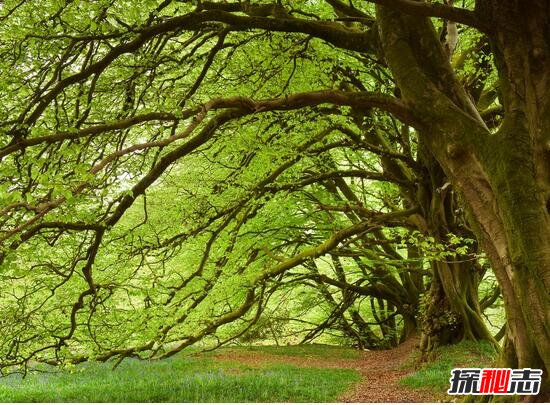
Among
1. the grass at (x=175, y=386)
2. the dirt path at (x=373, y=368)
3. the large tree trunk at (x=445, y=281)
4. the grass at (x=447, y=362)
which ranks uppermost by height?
the large tree trunk at (x=445, y=281)

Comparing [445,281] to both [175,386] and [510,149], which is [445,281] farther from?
[510,149]

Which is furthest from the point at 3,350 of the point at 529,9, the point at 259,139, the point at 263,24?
the point at 529,9

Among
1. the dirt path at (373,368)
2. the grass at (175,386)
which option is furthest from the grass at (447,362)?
the grass at (175,386)

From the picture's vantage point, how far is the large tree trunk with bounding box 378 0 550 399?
5.33 m

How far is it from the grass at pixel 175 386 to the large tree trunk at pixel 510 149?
4935 mm

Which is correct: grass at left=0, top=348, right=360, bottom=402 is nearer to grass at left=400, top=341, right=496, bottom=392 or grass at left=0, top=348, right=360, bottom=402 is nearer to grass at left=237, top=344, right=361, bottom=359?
grass at left=400, top=341, right=496, bottom=392

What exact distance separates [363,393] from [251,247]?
465 cm

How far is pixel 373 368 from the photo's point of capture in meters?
14.8

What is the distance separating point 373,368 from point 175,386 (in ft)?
20.8

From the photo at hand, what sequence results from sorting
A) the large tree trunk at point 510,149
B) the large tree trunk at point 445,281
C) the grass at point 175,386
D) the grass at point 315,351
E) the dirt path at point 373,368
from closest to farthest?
the large tree trunk at point 510,149 < the dirt path at point 373,368 < the grass at point 175,386 < the large tree trunk at point 445,281 < the grass at point 315,351

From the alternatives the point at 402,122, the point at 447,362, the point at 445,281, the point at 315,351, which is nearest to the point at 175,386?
the point at 447,362

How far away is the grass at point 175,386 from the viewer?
32.2 feet

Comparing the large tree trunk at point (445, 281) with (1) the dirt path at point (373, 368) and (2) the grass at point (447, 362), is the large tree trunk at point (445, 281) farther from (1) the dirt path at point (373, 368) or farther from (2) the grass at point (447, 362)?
(1) the dirt path at point (373, 368)

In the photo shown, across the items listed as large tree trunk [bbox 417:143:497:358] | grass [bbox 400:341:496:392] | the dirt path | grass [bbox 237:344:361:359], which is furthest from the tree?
grass [bbox 237:344:361:359]
